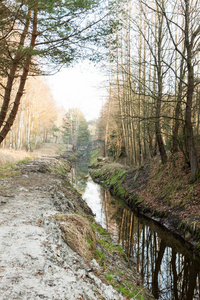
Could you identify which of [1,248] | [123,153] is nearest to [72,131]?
[123,153]

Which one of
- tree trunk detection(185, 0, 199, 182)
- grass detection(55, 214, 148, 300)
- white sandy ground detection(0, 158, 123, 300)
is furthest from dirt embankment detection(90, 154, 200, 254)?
white sandy ground detection(0, 158, 123, 300)

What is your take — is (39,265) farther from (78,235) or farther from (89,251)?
(89,251)

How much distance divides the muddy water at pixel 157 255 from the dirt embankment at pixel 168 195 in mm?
402

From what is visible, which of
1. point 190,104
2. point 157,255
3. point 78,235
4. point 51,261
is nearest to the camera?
point 51,261

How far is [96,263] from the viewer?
11.8 feet

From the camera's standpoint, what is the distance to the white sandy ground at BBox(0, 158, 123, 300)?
2158 millimetres

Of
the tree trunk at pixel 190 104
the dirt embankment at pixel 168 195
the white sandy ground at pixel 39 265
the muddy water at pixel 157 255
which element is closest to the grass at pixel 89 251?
the white sandy ground at pixel 39 265

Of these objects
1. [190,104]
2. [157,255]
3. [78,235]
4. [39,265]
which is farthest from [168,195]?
[39,265]

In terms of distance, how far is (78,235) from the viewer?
12.3 feet

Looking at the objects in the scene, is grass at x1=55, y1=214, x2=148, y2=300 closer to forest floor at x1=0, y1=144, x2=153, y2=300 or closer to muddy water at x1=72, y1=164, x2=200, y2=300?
forest floor at x1=0, y1=144, x2=153, y2=300

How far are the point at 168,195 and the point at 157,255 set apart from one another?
3.35 m

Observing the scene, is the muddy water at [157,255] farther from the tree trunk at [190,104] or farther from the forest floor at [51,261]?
the tree trunk at [190,104]

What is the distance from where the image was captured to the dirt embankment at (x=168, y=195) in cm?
675

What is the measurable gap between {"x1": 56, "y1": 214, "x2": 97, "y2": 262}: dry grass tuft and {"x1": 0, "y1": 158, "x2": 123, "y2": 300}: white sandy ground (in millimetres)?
138
